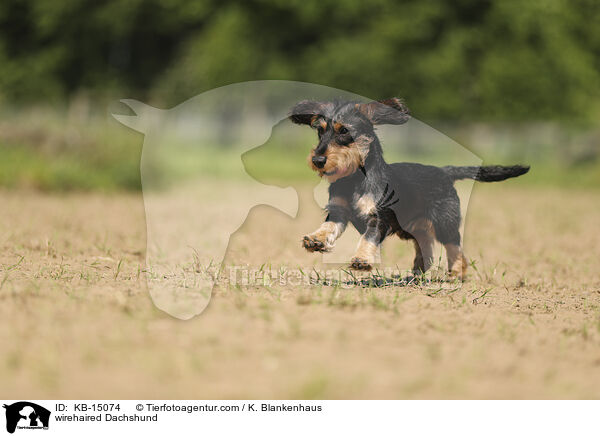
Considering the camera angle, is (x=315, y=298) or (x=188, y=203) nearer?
(x=315, y=298)

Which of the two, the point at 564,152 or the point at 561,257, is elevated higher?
the point at 564,152

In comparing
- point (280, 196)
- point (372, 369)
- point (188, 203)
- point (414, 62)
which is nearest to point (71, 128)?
point (188, 203)

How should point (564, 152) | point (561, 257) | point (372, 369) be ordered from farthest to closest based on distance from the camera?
point (564, 152)
point (561, 257)
point (372, 369)

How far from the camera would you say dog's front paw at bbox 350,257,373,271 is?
4461mm

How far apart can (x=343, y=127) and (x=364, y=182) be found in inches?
16.4

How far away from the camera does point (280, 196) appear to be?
6.30 meters

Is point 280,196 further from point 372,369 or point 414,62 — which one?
point 414,62

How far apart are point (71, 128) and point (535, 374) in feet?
43.7

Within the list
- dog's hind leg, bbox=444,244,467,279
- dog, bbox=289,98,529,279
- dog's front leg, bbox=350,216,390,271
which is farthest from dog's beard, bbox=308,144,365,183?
dog's hind leg, bbox=444,244,467,279

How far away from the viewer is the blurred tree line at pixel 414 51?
88.7 feet
